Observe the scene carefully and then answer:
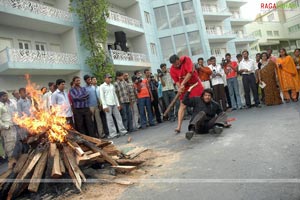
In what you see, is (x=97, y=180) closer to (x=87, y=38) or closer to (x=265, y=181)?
(x=265, y=181)

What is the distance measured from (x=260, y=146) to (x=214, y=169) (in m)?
1.21

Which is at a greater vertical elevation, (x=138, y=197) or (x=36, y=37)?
(x=36, y=37)

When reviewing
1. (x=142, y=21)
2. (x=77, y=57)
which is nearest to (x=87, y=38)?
(x=77, y=57)

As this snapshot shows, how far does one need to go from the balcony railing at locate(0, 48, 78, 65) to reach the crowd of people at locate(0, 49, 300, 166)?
4220mm

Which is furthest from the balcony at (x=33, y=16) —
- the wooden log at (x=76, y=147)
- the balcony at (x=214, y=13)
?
the balcony at (x=214, y=13)

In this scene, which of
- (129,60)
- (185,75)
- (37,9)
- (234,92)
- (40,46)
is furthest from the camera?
(129,60)

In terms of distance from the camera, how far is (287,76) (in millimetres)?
10000

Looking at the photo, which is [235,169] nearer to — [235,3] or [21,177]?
[21,177]

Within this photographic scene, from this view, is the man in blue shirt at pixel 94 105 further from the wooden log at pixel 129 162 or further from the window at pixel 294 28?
the window at pixel 294 28

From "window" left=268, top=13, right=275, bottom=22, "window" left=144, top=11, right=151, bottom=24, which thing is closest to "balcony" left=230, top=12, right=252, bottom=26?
"window" left=268, top=13, right=275, bottom=22

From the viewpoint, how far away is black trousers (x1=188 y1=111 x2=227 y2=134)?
6.07 meters

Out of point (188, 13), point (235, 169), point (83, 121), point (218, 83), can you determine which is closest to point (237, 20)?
point (188, 13)

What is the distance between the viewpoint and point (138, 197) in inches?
133

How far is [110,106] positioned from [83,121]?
3.25 feet
